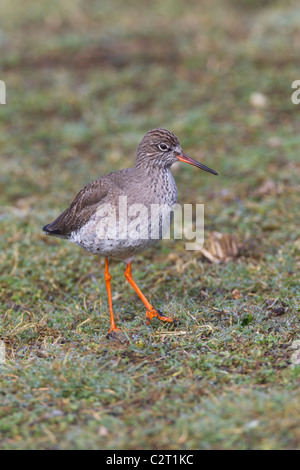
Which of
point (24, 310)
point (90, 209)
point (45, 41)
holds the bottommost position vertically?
point (24, 310)

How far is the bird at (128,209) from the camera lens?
16.9 ft

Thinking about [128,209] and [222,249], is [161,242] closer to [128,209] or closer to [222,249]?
[222,249]

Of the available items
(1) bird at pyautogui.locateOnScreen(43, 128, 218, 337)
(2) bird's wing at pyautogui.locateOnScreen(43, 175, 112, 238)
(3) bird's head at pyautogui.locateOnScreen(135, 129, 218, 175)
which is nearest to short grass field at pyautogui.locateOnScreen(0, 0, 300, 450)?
(1) bird at pyautogui.locateOnScreen(43, 128, 218, 337)

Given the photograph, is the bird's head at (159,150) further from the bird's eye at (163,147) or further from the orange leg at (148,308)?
the orange leg at (148,308)

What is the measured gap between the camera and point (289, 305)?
5461 mm

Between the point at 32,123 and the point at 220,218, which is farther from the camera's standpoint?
the point at 32,123

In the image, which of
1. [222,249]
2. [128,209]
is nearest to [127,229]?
[128,209]

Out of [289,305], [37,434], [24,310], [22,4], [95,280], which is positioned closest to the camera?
[37,434]

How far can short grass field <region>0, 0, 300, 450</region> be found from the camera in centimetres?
405

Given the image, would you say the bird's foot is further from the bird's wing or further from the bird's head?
the bird's head
